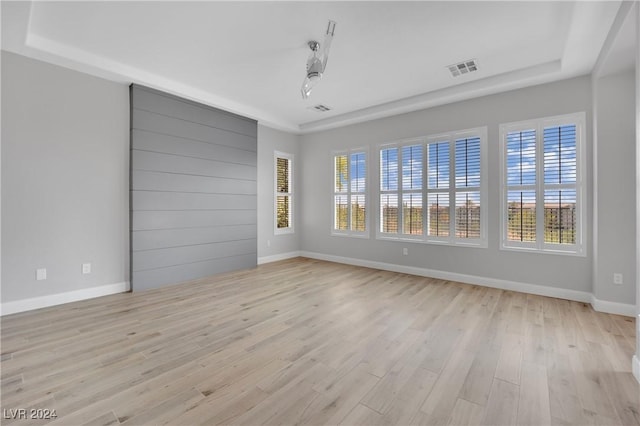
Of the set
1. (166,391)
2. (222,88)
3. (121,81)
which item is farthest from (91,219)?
(166,391)

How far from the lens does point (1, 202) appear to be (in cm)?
306

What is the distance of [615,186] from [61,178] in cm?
650

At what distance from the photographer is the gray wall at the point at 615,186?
3154 millimetres

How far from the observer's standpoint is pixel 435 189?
A: 4.80 m

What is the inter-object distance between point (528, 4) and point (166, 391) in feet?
13.8

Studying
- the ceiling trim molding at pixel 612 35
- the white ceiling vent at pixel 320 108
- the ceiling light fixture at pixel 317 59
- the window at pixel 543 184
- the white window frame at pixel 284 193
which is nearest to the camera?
the ceiling trim molding at pixel 612 35

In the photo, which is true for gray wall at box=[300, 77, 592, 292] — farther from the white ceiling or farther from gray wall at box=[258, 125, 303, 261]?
gray wall at box=[258, 125, 303, 261]

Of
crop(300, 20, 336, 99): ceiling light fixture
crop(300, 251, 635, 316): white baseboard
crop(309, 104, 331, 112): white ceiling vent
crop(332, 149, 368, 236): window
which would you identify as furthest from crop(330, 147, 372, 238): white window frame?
crop(300, 20, 336, 99): ceiling light fixture

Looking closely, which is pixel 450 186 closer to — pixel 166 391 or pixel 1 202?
pixel 166 391

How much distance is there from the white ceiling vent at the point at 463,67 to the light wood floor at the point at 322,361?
9.85ft

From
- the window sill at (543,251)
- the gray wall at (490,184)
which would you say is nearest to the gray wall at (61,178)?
the gray wall at (490,184)

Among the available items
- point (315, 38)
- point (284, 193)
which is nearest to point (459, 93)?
point (315, 38)

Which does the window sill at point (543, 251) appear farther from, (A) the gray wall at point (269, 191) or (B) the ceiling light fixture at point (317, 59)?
(A) the gray wall at point (269, 191)

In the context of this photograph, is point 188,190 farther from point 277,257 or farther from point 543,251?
point 543,251
